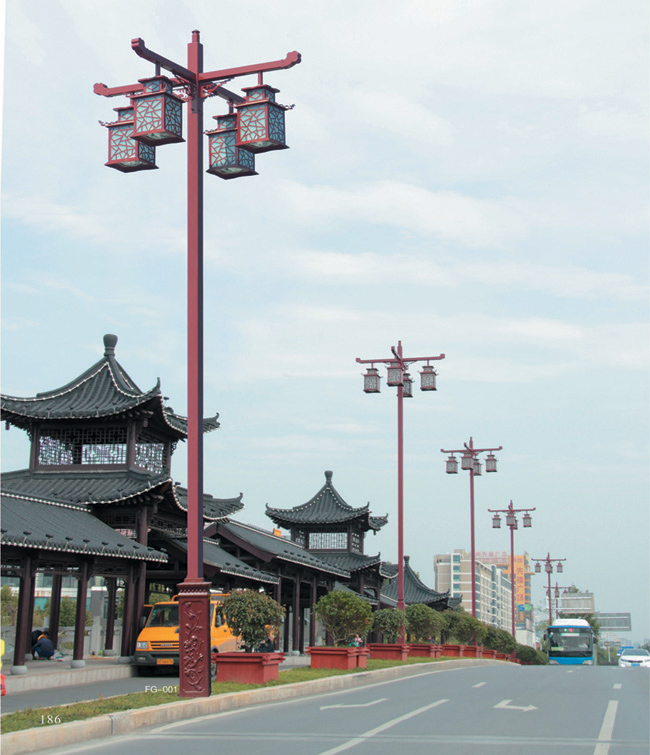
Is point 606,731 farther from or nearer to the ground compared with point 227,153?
nearer to the ground

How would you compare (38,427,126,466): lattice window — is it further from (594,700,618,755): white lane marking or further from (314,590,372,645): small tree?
(594,700,618,755): white lane marking

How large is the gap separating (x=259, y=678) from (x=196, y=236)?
28.5ft

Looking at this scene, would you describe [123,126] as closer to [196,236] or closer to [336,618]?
[196,236]

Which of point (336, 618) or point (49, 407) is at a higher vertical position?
point (49, 407)

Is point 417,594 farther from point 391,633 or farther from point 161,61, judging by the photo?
point 161,61

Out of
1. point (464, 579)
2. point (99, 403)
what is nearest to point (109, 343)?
point (99, 403)

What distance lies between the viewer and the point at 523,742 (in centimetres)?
1066

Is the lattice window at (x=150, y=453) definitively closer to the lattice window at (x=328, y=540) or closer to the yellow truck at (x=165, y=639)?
the yellow truck at (x=165, y=639)

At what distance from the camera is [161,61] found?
1507 centimetres

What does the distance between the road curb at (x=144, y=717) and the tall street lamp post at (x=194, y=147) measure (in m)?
0.72

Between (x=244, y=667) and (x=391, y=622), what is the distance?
13936 mm

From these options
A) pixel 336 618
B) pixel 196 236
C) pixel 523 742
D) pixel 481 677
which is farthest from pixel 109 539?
pixel 523 742

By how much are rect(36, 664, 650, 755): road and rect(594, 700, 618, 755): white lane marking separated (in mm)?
11

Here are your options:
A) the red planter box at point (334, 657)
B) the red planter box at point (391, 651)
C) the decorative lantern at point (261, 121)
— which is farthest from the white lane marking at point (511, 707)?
the red planter box at point (391, 651)
